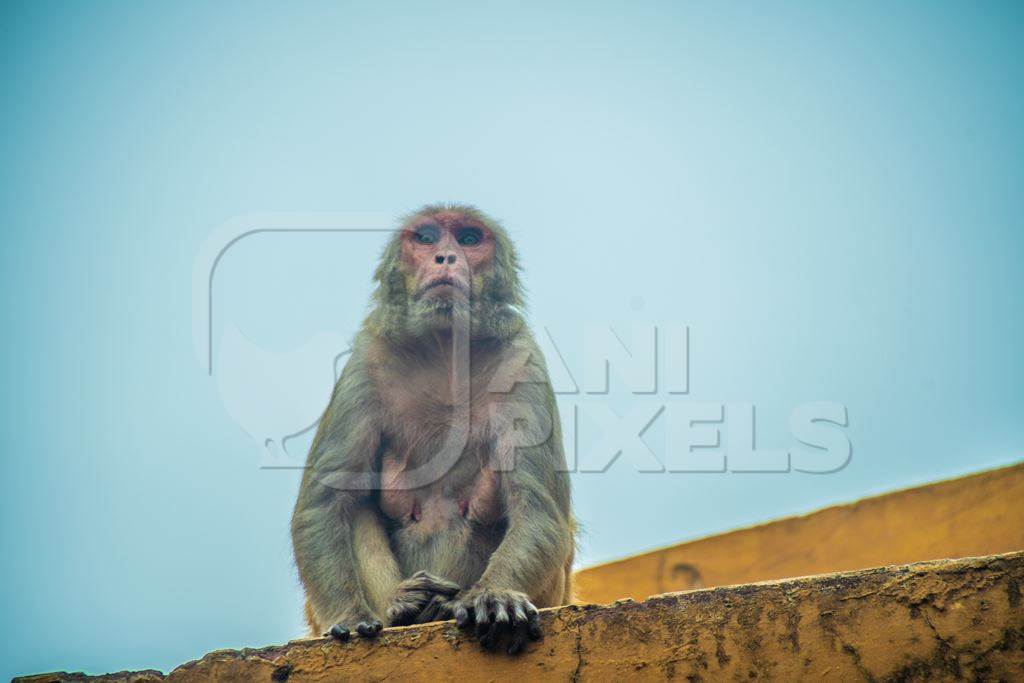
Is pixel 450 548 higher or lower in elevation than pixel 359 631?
higher

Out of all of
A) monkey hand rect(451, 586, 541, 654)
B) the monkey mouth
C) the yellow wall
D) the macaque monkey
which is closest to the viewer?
monkey hand rect(451, 586, 541, 654)

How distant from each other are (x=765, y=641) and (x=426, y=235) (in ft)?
11.3

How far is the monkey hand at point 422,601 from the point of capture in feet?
15.3

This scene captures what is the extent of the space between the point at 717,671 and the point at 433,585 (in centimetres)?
156

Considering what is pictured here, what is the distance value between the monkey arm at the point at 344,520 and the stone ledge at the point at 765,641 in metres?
0.78

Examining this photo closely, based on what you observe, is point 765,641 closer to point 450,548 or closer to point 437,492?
point 450,548

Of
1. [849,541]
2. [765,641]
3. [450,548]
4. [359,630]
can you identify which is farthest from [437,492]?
[849,541]

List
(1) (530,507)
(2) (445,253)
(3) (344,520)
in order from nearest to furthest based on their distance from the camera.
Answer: (1) (530,507) → (3) (344,520) → (2) (445,253)

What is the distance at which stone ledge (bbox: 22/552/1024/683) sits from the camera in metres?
3.53

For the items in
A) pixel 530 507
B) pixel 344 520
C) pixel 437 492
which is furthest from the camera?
pixel 437 492

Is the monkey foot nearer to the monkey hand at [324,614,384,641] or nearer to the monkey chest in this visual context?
the monkey hand at [324,614,384,641]

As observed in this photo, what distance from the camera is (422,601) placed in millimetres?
4734

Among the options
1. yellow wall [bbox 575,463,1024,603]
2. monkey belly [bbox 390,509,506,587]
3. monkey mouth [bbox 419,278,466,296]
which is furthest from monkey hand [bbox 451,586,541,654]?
yellow wall [bbox 575,463,1024,603]

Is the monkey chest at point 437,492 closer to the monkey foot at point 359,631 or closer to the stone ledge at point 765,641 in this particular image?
the monkey foot at point 359,631
